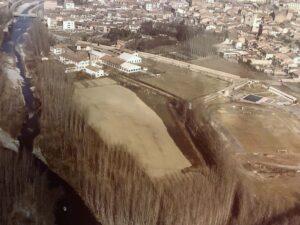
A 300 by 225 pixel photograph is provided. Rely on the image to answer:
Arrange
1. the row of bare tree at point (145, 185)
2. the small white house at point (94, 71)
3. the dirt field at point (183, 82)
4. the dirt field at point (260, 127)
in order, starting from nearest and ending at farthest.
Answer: the row of bare tree at point (145, 185)
the dirt field at point (260, 127)
the dirt field at point (183, 82)
the small white house at point (94, 71)

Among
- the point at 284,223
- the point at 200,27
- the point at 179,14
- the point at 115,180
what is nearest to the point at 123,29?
the point at 200,27

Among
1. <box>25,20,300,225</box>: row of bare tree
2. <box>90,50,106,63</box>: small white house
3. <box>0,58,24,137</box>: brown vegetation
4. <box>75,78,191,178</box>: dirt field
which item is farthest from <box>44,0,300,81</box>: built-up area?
<box>25,20,300,225</box>: row of bare tree

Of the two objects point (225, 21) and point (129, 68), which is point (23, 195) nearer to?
point (129, 68)

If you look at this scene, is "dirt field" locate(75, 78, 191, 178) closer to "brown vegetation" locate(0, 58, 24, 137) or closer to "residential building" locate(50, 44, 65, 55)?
"brown vegetation" locate(0, 58, 24, 137)

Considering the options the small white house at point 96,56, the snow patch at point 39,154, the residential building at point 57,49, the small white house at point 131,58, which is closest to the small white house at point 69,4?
the residential building at point 57,49

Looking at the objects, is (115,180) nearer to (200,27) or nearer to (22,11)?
(200,27)


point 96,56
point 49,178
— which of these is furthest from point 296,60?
point 49,178

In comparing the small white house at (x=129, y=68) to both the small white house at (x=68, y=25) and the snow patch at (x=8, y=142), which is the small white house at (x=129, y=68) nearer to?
the snow patch at (x=8, y=142)
